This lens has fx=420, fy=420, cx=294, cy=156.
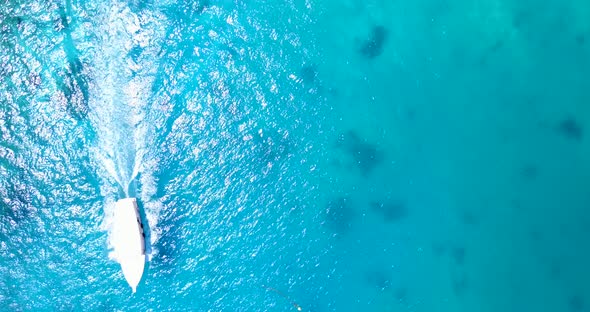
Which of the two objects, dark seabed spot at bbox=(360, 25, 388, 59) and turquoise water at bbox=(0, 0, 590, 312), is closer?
turquoise water at bbox=(0, 0, 590, 312)

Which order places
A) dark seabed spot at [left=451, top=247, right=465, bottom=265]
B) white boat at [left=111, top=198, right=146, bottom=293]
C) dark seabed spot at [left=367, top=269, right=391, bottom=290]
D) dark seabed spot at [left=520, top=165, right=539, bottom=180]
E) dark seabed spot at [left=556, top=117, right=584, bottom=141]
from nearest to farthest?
1. white boat at [left=111, top=198, right=146, bottom=293]
2. dark seabed spot at [left=367, top=269, right=391, bottom=290]
3. dark seabed spot at [left=451, top=247, right=465, bottom=265]
4. dark seabed spot at [left=520, top=165, right=539, bottom=180]
5. dark seabed spot at [left=556, top=117, right=584, bottom=141]

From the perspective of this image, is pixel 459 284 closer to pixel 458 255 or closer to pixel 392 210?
pixel 458 255

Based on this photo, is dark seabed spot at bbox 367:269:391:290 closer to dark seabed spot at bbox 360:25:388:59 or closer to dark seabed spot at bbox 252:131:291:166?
dark seabed spot at bbox 252:131:291:166

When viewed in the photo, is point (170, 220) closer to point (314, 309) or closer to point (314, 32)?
point (314, 309)

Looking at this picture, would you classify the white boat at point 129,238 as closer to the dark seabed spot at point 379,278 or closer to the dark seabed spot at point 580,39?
the dark seabed spot at point 379,278

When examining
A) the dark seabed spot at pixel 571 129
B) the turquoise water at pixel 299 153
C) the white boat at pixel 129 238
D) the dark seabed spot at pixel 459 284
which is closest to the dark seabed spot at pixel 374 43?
the turquoise water at pixel 299 153

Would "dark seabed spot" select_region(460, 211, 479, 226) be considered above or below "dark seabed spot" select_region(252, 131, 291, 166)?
below

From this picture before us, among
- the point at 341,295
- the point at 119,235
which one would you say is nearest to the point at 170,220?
the point at 119,235

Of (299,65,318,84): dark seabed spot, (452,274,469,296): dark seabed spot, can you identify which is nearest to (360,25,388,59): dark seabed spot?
(299,65,318,84): dark seabed spot
